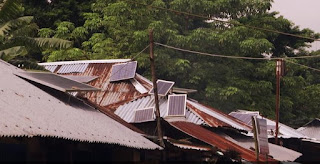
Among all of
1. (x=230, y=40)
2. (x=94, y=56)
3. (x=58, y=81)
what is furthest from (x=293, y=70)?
(x=58, y=81)

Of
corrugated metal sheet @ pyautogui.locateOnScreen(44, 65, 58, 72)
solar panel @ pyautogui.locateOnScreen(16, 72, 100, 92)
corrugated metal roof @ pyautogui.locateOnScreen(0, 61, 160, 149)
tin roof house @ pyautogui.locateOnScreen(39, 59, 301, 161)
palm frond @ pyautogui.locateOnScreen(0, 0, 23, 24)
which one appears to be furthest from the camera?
corrugated metal sheet @ pyautogui.locateOnScreen(44, 65, 58, 72)

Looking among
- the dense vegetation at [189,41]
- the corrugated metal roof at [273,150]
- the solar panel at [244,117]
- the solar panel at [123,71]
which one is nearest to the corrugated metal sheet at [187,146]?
the corrugated metal roof at [273,150]

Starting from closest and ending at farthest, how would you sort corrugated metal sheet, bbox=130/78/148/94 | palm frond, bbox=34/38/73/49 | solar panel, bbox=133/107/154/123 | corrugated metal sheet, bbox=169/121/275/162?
corrugated metal sheet, bbox=169/121/275/162, solar panel, bbox=133/107/154/123, palm frond, bbox=34/38/73/49, corrugated metal sheet, bbox=130/78/148/94

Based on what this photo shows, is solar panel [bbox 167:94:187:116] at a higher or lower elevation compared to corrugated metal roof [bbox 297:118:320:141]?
higher

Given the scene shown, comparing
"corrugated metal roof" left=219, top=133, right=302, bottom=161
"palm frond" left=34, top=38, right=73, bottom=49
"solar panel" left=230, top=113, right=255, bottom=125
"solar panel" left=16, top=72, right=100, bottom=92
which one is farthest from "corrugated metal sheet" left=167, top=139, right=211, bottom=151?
"solar panel" left=230, top=113, right=255, bottom=125

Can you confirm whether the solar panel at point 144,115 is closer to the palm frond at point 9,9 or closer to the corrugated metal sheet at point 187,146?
the corrugated metal sheet at point 187,146

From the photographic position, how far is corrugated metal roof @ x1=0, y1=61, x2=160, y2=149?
32.2ft

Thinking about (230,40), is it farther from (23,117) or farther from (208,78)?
(23,117)

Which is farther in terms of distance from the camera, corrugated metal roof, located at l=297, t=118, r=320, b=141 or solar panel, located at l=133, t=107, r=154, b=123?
corrugated metal roof, located at l=297, t=118, r=320, b=141

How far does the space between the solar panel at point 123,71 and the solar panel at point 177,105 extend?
2.68 metres

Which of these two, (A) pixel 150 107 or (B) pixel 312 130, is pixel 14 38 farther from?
(B) pixel 312 130

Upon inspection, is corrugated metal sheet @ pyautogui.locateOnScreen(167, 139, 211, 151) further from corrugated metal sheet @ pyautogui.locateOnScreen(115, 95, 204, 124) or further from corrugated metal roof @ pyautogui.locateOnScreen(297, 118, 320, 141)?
corrugated metal roof @ pyautogui.locateOnScreen(297, 118, 320, 141)

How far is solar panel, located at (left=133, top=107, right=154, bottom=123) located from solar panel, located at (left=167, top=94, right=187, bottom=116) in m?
0.59

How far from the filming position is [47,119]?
10.9 meters
